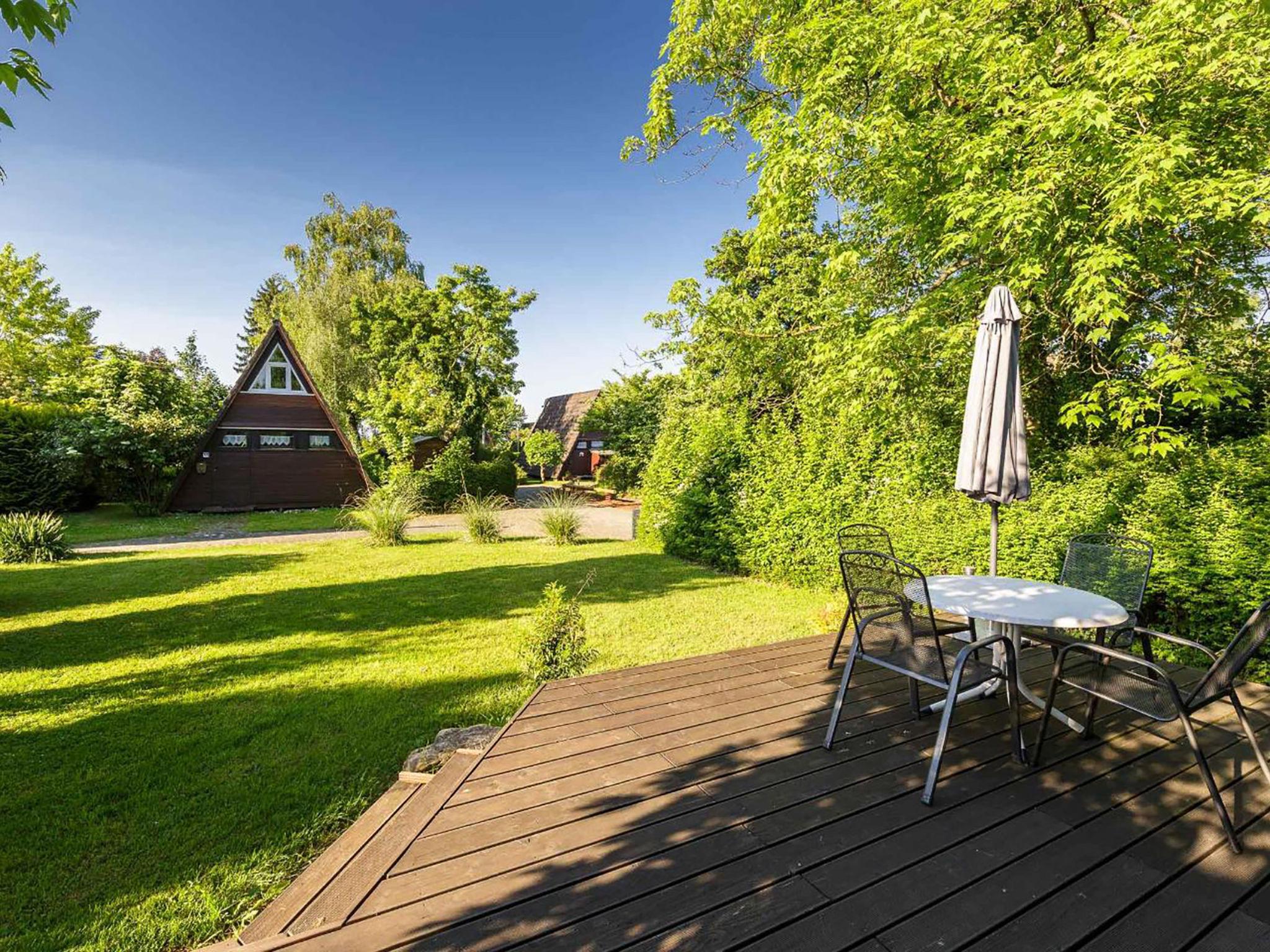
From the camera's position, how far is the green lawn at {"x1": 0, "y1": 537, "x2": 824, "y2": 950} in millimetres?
2297

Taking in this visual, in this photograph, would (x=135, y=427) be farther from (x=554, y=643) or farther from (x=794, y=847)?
(x=794, y=847)

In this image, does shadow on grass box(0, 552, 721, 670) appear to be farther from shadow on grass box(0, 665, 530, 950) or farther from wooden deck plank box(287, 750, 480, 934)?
wooden deck plank box(287, 750, 480, 934)

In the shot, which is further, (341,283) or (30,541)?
(341,283)

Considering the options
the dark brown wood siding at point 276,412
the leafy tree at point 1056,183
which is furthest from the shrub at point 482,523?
the dark brown wood siding at point 276,412

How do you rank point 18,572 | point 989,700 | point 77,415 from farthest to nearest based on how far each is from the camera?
point 77,415, point 18,572, point 989,700

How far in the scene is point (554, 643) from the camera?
4.24 metres

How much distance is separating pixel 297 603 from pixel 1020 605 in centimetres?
748

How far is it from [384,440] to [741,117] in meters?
14.1

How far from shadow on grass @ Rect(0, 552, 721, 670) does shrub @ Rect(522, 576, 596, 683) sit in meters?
2.00

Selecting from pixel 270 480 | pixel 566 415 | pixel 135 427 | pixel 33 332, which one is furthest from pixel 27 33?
pixel 566 415

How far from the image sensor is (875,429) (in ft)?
22.0

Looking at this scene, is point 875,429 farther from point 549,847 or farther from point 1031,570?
point 549,847

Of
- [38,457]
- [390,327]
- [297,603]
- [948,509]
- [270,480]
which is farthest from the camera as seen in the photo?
[390,327]

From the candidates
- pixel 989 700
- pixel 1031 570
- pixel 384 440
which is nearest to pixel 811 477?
pixel 1031 570
